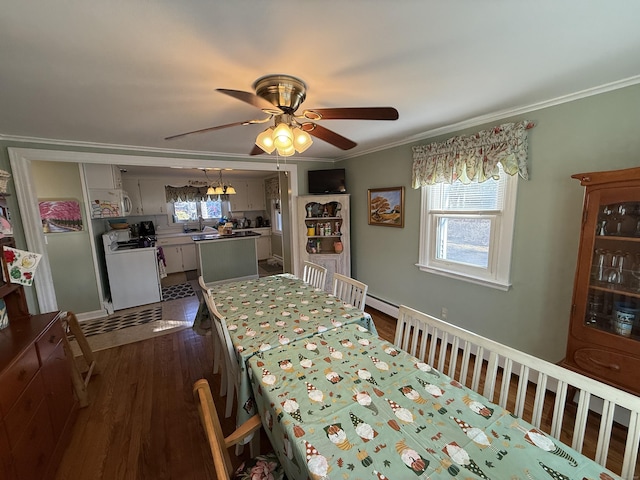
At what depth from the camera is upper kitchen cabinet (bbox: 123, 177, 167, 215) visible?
5.47m

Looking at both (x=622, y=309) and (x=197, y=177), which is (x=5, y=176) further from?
(x=197, y=177)

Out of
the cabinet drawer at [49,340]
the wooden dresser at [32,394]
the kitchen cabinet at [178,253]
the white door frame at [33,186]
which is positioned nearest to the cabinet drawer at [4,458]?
the wooden dresser at [32,394]

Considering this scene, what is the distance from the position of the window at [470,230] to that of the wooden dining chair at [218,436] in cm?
220

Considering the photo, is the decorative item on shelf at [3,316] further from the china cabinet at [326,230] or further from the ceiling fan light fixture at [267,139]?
the china cabinet at [326,230]

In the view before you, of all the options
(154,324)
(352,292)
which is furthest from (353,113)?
(154,324)

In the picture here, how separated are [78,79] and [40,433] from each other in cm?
189

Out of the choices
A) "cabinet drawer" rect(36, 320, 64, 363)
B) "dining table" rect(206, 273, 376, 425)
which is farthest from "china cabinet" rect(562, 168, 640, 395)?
"cabinet drawer" rect(36, 320, 64, 363)

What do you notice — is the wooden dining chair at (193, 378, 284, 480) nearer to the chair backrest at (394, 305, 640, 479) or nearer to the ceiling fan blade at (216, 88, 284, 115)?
the chair backrest at (394, 305, 640, 479)

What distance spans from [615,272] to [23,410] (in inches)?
130

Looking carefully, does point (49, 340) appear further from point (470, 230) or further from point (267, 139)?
point (470, 230)

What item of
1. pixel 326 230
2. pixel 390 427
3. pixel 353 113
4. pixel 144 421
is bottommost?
pixel 144 421

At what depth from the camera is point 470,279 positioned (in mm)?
2494

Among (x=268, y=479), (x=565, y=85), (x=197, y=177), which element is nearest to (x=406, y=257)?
(x=565, y=85)

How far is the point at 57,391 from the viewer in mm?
1647
